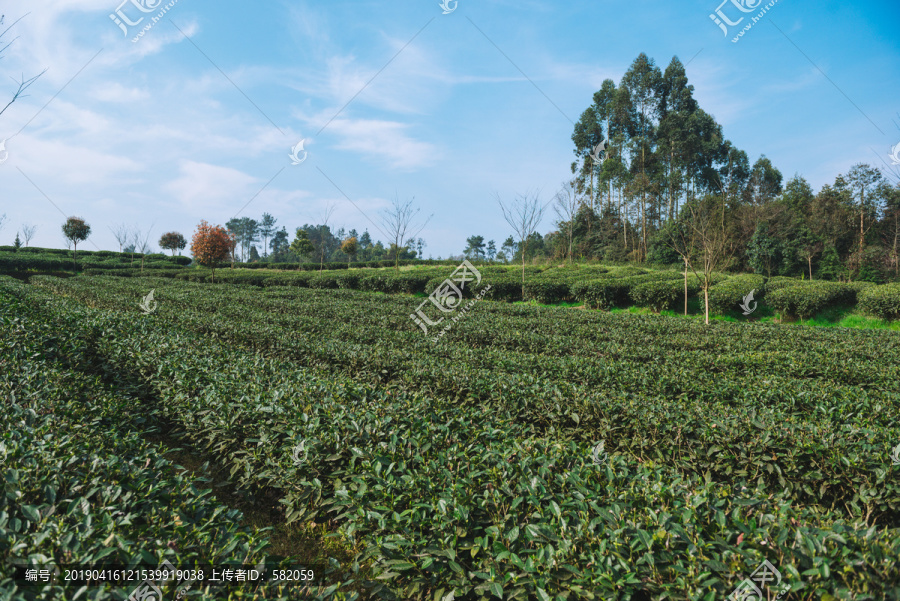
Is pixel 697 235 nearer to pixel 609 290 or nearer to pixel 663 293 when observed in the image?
pixel 663 293

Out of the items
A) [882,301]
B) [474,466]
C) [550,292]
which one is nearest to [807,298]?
[882,301]

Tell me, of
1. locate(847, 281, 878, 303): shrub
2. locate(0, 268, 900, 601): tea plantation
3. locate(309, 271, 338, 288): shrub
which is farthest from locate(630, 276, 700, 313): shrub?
locate(309, 271, 338, 288): shrub

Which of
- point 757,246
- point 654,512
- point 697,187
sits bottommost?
point 654,512

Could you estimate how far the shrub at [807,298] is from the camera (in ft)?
41.1

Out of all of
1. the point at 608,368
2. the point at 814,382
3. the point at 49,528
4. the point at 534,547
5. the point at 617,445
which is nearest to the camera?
the point at 49,528

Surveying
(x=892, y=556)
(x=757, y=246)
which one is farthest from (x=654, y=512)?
(x=757, y=246)

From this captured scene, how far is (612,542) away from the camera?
185cm

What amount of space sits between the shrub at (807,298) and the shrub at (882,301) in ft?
2.03

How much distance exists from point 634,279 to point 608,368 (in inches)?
486

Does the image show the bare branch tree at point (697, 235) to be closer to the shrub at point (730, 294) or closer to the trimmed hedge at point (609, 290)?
the shrub at point (730, 294)

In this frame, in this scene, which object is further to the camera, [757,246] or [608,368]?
[757,246]

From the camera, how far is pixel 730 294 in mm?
13453

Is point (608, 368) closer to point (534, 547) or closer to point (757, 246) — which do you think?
point (534, 547)

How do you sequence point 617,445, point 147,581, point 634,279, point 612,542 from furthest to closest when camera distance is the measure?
point 634,279, point 617,445, point 612,542, point 147,581
